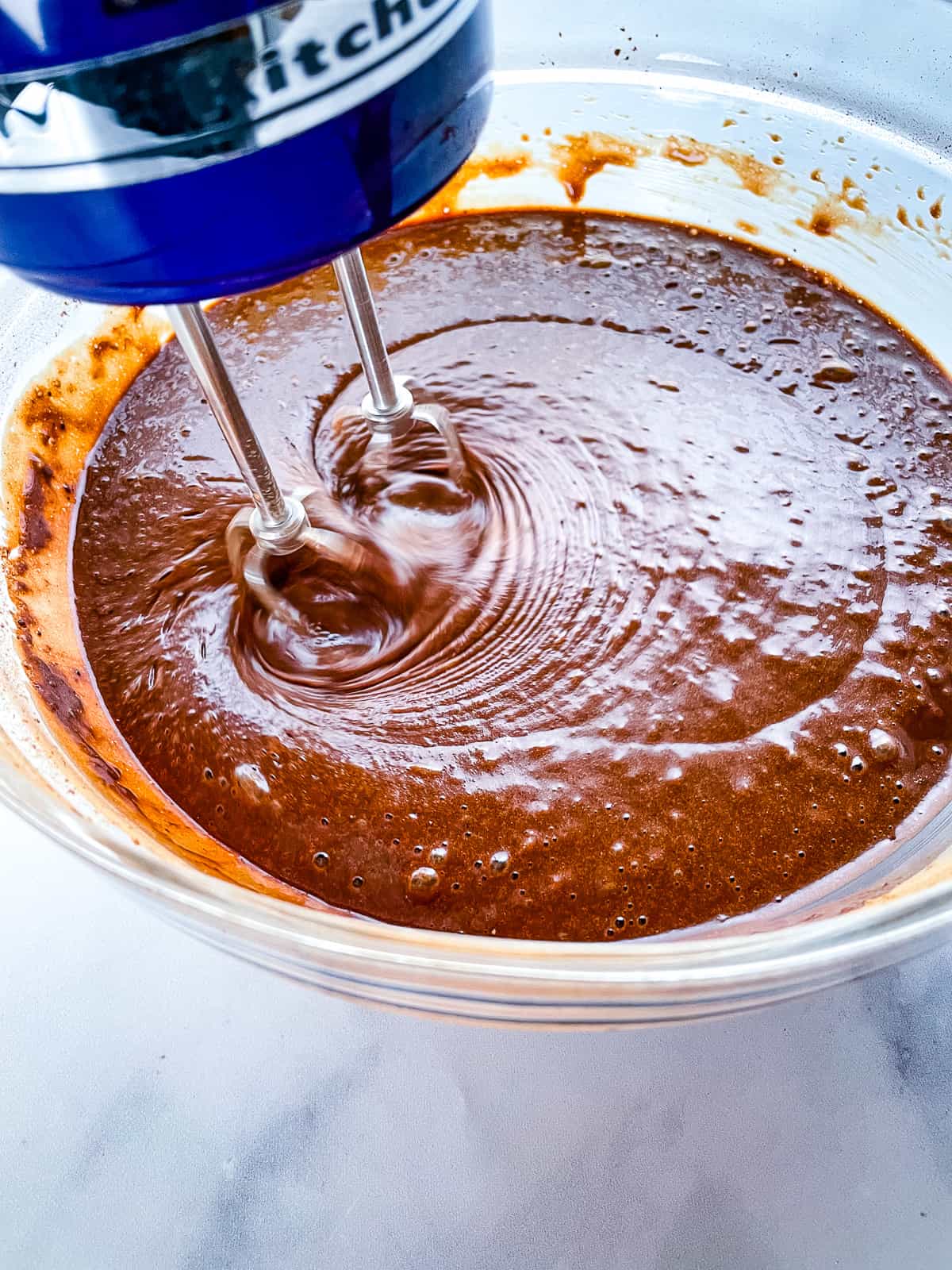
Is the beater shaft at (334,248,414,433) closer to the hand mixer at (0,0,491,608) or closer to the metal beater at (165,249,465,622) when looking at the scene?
the metal beater at (165,249,465,622)

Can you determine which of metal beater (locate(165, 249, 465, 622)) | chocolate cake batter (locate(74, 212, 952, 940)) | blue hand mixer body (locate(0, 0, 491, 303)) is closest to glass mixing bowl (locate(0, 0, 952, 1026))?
chocolate cake batter (locate(74, 212, 952, 940))

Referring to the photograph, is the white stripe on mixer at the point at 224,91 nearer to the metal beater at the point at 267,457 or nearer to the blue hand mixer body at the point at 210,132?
the blue hand mixer body at the point at 210,132

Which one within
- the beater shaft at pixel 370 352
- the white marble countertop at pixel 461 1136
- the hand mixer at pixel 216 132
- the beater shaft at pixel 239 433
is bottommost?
the white marble countertop at pixel 461 1136

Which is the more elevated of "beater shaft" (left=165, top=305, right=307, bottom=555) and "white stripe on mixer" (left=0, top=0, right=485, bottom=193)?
"beater shaft" (left=165, top=305, right=307, bottom=555)

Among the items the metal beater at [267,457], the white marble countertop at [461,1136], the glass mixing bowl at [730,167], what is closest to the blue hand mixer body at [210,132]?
the metal beater at [267,457]

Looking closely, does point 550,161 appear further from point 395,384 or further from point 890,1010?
point 890,1010
